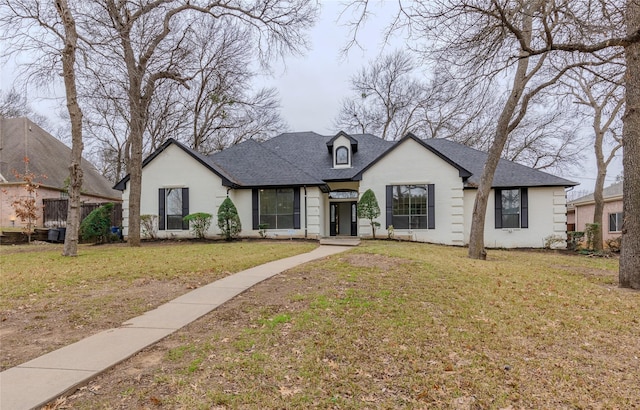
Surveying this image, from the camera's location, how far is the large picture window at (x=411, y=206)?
16266mm

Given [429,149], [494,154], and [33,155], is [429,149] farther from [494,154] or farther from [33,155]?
[33,155]

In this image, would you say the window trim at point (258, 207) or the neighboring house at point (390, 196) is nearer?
the neighboring house at point (390, 196)

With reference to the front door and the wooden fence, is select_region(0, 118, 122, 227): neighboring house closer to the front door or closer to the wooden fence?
the wooden fence

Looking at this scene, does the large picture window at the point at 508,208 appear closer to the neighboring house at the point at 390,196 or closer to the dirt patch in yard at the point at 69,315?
the neighboring house at the point at 390,196

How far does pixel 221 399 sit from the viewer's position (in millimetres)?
2744

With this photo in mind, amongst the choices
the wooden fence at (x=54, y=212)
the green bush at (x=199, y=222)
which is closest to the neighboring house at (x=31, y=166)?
the wooden fence at (x=54, y=212)

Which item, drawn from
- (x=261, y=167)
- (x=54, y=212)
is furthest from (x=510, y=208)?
(x=54, y=212)

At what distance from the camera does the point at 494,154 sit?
472 inches

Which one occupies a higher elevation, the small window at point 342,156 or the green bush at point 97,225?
the small window at point 342,156

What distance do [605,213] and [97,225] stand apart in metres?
26.6

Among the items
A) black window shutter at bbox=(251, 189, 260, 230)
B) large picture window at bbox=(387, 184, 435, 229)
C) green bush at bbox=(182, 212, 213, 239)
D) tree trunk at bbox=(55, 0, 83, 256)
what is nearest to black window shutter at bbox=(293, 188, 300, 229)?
black window shutter at bbox=(251, 189, 260, 230)

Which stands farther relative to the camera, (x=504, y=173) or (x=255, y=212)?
(x=504, y=173)

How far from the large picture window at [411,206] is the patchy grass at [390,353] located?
32.6 feet

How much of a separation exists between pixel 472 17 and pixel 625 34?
326cm
